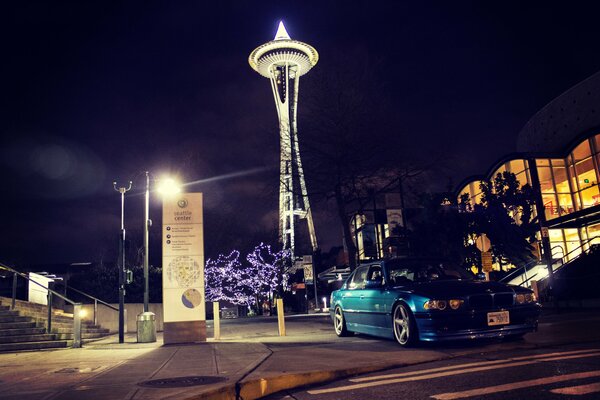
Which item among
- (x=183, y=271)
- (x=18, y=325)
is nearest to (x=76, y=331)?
(x=18, y=325)

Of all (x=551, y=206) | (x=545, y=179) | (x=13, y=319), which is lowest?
(x=13, y=319)

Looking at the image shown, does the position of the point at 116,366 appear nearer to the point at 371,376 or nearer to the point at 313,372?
the point at 313,372

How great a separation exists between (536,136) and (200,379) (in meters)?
42.5

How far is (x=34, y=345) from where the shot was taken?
1305 centimetres

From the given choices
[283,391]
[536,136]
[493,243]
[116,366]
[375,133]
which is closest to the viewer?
[283,391]

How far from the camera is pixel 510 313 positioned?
8039 mm

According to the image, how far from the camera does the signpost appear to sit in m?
12.7

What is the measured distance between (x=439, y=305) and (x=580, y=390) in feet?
10.9

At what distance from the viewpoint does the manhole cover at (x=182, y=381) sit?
5697 mm

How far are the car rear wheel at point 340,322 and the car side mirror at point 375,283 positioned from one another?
1898 millimetres

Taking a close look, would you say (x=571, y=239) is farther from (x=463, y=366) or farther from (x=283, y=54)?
(x=283, y=54)

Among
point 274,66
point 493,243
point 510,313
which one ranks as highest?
point 274,66

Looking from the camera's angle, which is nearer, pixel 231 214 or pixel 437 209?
pixel 437 209

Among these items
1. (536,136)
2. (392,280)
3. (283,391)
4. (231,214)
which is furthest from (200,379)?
(536,136)
